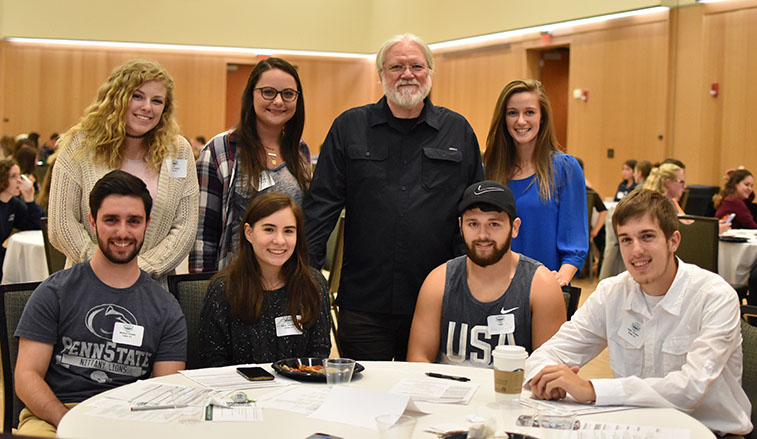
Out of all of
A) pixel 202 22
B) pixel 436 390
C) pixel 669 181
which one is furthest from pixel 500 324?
pixel 202 22

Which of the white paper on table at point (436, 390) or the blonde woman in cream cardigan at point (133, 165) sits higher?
the blonde woman in cream cardigan at point (133, 165)

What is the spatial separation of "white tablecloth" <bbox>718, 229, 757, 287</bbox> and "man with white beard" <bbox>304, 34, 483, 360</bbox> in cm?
371

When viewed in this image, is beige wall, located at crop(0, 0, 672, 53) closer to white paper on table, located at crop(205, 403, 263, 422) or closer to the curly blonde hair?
the curly blonde hair

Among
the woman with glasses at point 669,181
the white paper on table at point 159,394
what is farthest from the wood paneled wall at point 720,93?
the white paper on table at point 159,394

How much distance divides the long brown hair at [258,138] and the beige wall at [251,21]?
10.7m

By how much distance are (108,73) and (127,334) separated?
14.6m

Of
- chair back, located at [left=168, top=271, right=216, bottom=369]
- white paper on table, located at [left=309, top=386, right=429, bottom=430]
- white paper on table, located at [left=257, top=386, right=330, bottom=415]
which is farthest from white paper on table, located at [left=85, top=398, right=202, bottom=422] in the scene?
chair back, located at [left=168, top=271, right=216, bottom=369]

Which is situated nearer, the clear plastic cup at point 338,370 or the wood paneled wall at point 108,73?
the clear plastic cup at point 338,370

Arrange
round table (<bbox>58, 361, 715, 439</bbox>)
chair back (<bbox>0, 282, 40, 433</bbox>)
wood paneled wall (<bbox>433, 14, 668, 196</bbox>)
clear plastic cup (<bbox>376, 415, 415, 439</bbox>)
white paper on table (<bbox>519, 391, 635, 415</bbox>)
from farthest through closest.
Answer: wood paneled wall (<bbox>433, 14, 668, 196</bbox>) → chair back (<bbox>0, 282, 40, 433</bbox>) → white paper on table (<bbox>519, 391, 635, 415</bbox>) → round table (<bbox>58, 361, 715, 439</bbox>) → clear plastic cup (<bbox>376, 415, 415, 439</bbox>)

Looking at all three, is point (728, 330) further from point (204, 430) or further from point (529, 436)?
point (204, 430)

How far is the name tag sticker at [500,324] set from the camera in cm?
279

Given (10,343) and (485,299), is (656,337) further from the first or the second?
(10,343)

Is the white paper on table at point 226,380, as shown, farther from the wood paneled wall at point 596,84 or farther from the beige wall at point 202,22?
the beige wall at point 202,22

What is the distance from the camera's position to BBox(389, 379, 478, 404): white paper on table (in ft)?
7.15
